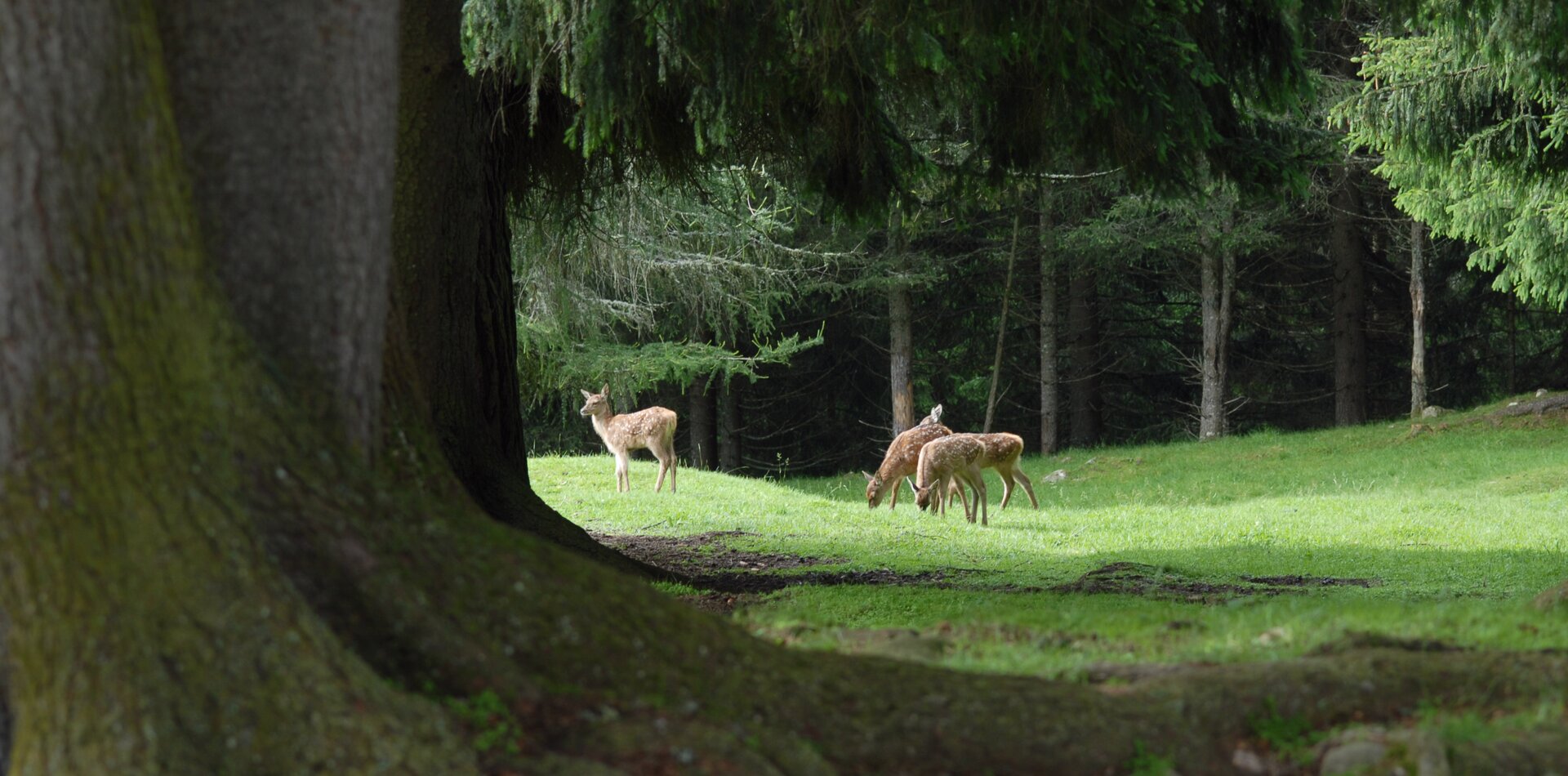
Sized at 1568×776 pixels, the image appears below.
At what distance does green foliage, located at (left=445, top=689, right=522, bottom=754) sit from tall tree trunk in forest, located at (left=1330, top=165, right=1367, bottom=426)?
2758 centimetres

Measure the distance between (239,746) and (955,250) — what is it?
29.3m

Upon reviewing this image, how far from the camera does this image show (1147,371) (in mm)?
36156

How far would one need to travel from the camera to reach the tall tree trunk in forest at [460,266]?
7.83 meters

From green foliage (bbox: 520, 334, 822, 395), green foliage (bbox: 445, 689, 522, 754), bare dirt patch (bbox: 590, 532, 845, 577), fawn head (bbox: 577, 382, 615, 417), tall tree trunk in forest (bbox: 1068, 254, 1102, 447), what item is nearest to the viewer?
green foliage (bbox: 445, 689, 522, 754)

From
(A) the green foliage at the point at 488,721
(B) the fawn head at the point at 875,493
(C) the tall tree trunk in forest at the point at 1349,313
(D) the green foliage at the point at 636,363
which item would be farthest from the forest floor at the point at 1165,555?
(C) the tall tree trunk in forest at the point at 1349,313

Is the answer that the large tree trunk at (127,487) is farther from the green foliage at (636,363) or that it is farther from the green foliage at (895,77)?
the green foliage at (636,363)

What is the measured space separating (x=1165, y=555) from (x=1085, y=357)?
21060 mm

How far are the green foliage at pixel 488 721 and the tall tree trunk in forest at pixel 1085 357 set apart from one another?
28090 millimetres

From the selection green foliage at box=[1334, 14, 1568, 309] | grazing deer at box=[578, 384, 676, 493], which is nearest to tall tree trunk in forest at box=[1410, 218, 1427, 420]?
green foliage at box=[1334, 14, 1568, 309]

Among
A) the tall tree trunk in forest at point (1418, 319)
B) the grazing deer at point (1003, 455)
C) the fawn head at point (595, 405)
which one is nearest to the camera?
the grazing deer at point (1003, 455)

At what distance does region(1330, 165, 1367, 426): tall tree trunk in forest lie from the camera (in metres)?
28.5

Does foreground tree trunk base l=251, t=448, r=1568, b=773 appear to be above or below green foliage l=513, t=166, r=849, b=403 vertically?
below

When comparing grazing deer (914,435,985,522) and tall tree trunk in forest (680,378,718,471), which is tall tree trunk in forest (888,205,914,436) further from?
grazing deer (914,435,985,522)

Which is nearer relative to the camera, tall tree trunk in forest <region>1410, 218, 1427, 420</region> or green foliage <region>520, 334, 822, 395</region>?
green foliage <region>520, 334, 822, 395</region>
